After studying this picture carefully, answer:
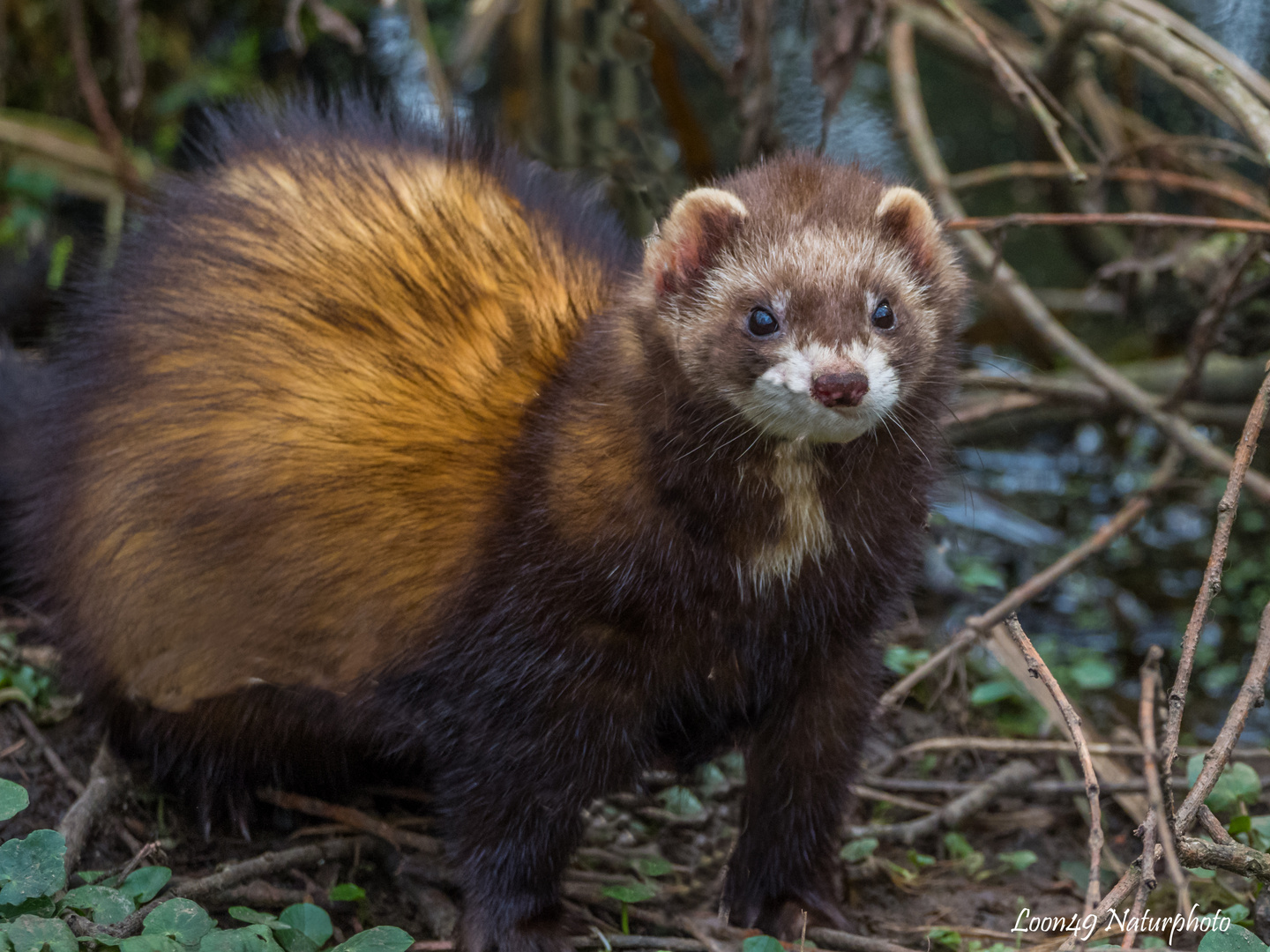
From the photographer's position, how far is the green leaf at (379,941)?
2.52 m

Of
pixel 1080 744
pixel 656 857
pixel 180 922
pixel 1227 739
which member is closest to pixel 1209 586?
pixel 1227 739

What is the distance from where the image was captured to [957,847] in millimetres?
3467

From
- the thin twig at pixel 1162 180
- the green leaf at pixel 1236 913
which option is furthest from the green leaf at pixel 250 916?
the thin twig at pixel 1162 180

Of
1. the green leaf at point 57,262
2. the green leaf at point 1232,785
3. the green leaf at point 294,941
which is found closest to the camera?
the green leaf at point 294,941

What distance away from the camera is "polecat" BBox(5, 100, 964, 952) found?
248 centimetres

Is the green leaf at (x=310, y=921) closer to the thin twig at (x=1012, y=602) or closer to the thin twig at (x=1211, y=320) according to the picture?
the thin twig at (x=1012, y=602)

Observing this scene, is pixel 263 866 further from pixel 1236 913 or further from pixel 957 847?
pixel 1236 913

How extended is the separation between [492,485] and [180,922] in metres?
1.10

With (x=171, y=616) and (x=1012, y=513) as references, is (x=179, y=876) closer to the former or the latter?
(x=171, y=616)

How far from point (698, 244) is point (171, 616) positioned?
157 cm

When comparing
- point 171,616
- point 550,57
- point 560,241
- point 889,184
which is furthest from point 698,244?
point 550,57

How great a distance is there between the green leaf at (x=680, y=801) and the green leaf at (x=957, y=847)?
0.69m

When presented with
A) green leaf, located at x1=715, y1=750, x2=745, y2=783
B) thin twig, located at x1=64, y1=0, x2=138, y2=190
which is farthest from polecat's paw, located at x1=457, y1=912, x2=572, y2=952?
thin twig, located at x1=64, y1=0, x2=138, y2=190

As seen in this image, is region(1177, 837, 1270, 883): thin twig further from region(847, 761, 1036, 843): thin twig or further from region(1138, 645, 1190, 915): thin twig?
region(847, 761, 1036, 843): thin twig
